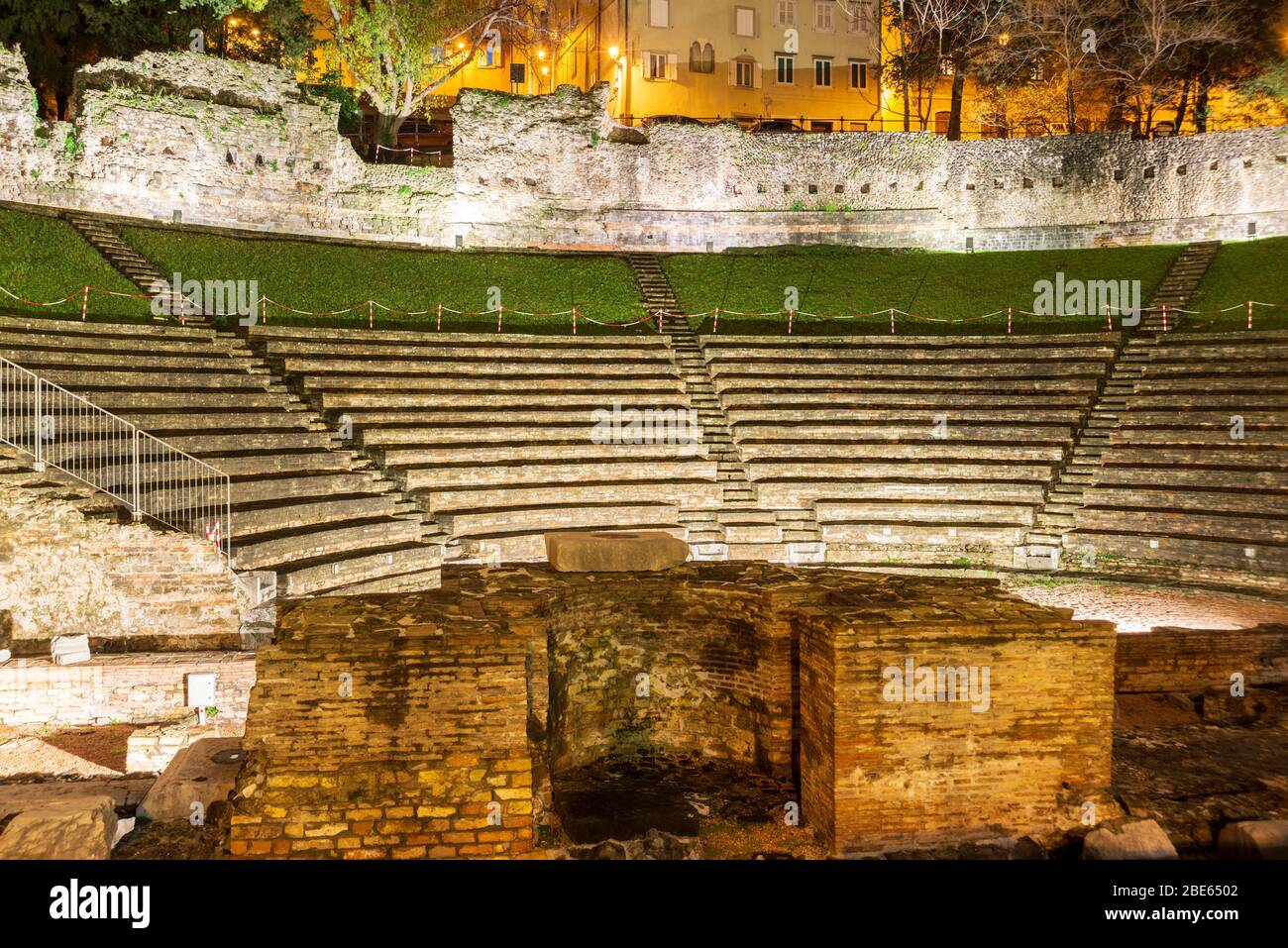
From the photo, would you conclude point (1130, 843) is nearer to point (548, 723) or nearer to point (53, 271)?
point (548, 723)

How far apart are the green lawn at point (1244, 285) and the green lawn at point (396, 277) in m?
11.3

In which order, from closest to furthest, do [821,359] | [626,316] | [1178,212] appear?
1. [821,359]
2. [626,316]
3. [1178,212]

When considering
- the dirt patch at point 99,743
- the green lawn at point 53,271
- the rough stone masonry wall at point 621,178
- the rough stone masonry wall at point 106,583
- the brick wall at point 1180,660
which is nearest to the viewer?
the dirt patch at point 99,743

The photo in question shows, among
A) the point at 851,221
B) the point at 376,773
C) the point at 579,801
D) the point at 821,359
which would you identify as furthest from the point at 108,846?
the point at 851,221

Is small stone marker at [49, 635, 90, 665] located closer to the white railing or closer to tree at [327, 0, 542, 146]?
the white railing

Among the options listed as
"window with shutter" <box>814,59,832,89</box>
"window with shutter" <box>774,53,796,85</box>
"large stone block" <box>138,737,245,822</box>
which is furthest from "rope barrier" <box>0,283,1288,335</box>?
"window with shutter" <box>814,59,832,89</box>

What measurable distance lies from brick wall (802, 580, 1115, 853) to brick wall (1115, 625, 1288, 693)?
117 inches

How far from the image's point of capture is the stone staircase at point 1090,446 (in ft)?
42.0

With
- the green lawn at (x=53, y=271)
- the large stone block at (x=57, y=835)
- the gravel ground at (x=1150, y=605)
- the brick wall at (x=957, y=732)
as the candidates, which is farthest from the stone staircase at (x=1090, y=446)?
the green lawn at (x=53, y=271)

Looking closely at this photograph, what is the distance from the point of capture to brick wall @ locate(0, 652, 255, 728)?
767cm

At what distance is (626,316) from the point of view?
18.3m

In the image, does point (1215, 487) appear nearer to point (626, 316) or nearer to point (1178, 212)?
point (626, 316)

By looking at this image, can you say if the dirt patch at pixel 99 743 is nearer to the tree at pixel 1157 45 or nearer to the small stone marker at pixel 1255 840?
the small stone marker at pixel 1255 840

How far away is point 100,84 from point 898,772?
2253 centimetres
